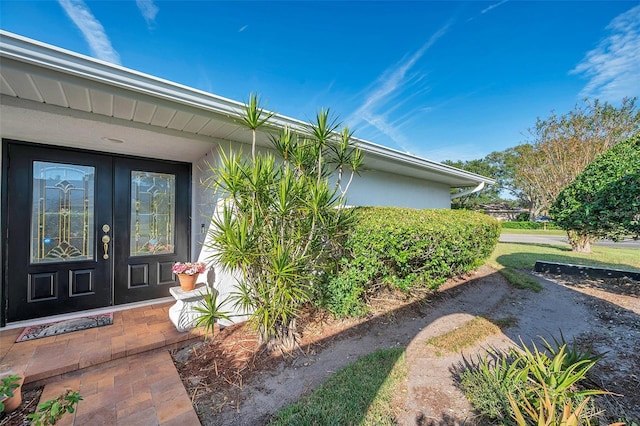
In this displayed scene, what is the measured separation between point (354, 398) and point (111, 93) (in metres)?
3.62

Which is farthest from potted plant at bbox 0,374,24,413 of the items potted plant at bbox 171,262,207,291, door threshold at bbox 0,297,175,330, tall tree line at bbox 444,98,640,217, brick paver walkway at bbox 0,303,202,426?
tall tree line at bbox 444,98,640,217

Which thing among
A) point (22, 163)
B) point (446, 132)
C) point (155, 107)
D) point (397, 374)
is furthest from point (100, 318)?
point (446, 132)

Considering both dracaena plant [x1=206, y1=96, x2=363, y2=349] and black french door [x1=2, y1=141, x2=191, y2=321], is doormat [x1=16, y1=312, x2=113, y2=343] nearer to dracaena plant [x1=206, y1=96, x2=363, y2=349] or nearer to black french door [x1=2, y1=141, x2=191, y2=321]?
black french door [x1=2, y1=141, x2=191, y2=321]

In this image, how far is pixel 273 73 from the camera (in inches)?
299

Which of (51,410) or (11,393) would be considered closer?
(51,410)

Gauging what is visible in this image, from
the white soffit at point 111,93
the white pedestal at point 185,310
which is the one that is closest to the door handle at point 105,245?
the white pedestal at point 185,310

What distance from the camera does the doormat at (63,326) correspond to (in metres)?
3.26

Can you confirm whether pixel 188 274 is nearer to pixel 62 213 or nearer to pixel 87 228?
pixel 87 228

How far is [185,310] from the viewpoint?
351 centimetres

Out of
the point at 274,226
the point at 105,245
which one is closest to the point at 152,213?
the point at 105,245

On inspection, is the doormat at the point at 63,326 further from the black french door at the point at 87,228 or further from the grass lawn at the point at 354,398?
the grass lawn at the point at 354,398

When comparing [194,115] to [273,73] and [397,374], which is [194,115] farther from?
[273,73]

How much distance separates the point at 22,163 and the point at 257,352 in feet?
13.4

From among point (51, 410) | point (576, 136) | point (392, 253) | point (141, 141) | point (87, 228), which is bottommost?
point (51, 410)
